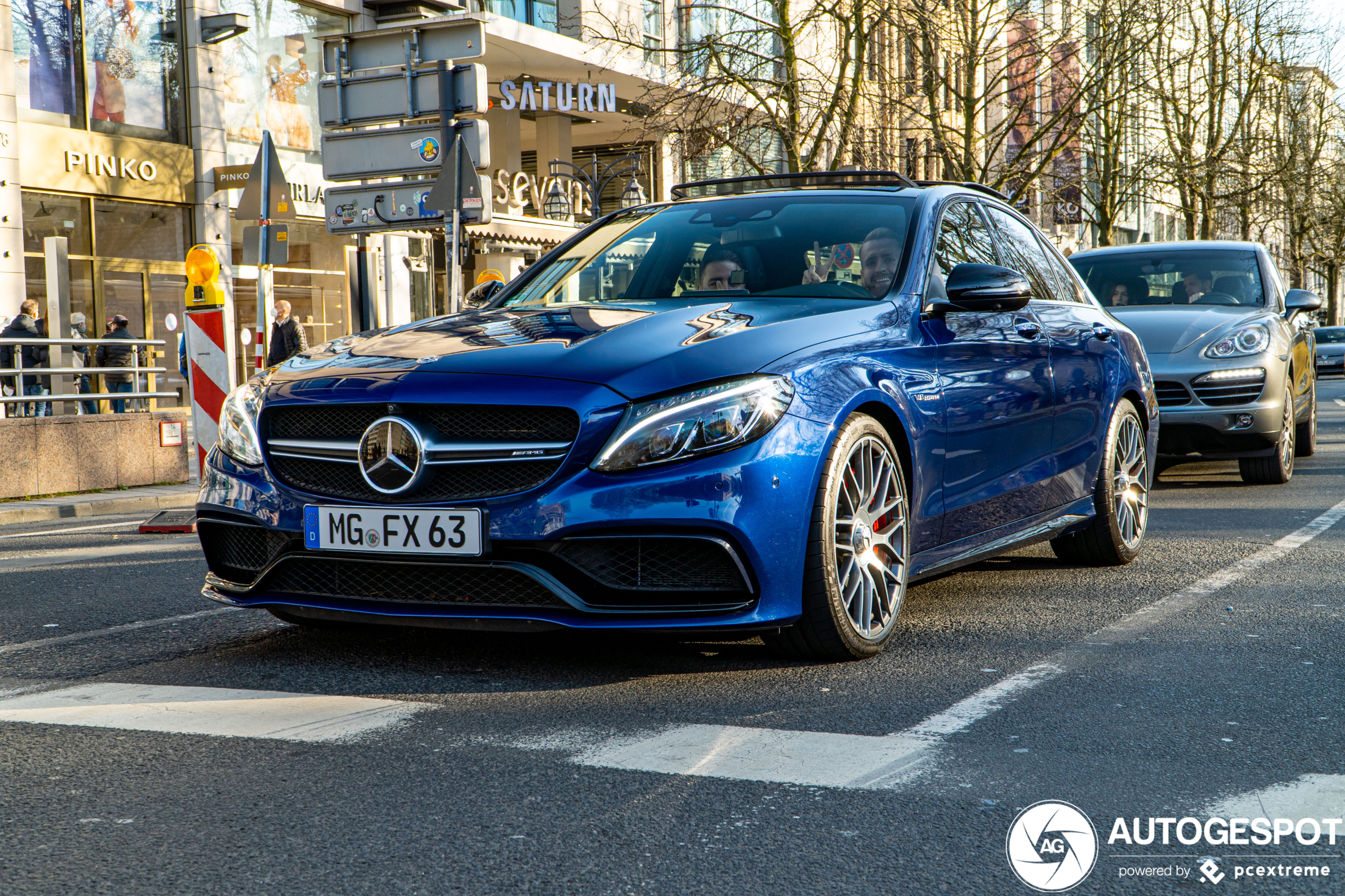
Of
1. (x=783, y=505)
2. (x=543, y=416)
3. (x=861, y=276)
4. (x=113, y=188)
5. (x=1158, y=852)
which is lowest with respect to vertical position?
(x=1158, y=852)

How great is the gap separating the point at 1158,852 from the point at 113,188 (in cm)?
2068

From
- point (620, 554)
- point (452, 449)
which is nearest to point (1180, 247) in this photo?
point (620, 554)

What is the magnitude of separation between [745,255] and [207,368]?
580 cm

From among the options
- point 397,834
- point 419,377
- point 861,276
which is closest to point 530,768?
point 397,834

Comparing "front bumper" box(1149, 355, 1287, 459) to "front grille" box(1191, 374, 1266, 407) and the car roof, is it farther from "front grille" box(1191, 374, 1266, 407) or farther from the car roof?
the car roof

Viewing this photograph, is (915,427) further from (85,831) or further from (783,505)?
(85,831)

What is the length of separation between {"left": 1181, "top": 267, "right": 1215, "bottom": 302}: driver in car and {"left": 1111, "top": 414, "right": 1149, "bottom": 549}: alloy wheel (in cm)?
458

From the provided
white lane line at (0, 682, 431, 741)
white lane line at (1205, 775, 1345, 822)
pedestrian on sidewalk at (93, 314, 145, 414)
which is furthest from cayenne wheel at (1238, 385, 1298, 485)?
pedestrian on sidewalk at (93, 314, 145, 414)

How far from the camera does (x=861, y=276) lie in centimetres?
499

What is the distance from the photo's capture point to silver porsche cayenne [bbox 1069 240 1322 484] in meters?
9.56

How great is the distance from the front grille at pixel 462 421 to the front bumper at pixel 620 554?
0.13 m

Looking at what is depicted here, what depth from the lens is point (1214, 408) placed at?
9531 millimetres

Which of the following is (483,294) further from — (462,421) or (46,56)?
(46,56)

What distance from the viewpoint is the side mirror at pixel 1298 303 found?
1071cm
